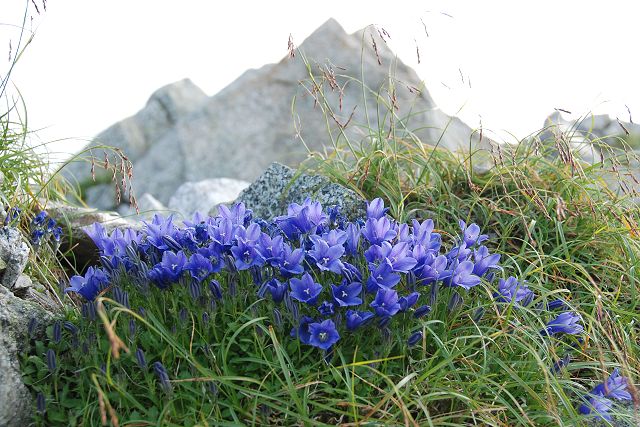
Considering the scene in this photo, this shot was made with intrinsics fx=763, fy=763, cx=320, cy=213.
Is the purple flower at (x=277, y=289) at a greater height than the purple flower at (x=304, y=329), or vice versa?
the purple flower at (x=277, y=289)

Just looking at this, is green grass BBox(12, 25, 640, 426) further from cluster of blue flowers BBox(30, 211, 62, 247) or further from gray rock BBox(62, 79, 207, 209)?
gray rock BBox(62, 79, 207, 209)

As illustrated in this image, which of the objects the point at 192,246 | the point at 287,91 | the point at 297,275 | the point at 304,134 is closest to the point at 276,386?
the point at 297,275

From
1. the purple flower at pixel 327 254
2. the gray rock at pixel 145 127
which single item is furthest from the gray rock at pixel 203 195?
the purple flower at pixel 327 254

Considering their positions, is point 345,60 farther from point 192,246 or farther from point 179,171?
point 192,246

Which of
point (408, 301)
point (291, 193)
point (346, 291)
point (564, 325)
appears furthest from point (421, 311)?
point (291, 193)

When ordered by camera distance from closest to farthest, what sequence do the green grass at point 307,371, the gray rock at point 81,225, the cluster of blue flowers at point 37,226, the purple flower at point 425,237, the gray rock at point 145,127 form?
the green grass at point 307,371
the purple flower at point 425,237
the cluster of blue flowers at point 37,226
the gray rock at point 81,225
the gray rock at point 145,127

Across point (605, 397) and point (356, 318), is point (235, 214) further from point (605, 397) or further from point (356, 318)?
point (605, 397)

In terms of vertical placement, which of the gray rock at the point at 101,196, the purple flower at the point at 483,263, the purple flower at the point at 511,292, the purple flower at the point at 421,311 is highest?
the purple flower at the point at 421,311

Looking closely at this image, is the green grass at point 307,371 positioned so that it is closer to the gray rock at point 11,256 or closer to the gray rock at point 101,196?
the gray rock at point 11,256
